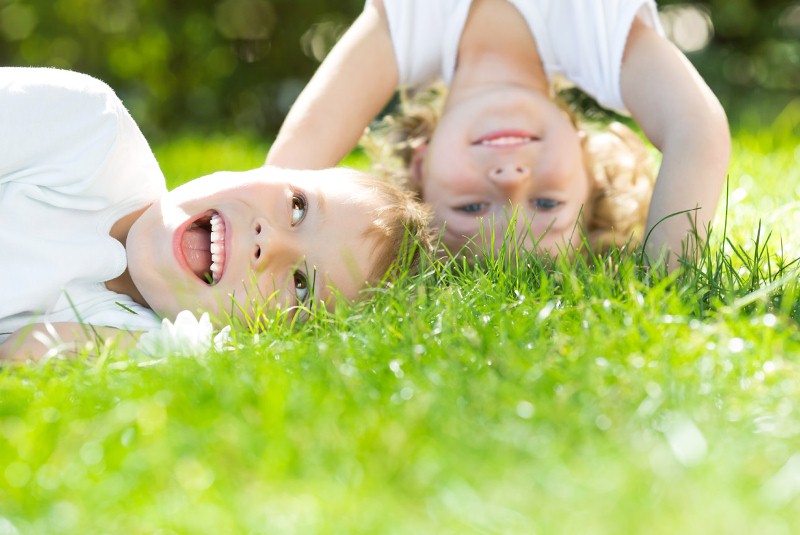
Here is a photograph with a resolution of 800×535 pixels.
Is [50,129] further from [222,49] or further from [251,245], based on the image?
[222,49]

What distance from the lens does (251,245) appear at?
6.48ft

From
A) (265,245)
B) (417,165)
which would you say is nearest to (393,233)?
(265,245)

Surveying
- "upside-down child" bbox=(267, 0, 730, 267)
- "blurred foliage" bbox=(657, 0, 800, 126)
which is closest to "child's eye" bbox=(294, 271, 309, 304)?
"upside-down child" bbox=(267, 0, 730, 267)

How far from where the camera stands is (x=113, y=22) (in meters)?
6.70

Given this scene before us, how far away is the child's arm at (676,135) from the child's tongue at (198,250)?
100cm

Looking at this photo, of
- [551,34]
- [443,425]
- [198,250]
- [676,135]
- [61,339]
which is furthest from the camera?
[551,34]

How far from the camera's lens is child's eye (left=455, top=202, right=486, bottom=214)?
2.57 m

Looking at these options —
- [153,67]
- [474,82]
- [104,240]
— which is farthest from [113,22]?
[104,240]

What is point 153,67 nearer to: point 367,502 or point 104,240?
point 104,240

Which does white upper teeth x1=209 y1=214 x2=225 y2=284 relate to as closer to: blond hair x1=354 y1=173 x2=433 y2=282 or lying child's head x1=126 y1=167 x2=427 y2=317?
lying child's head x1=126 y1=167 x2=427 y2=317

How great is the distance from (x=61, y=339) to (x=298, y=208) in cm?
56

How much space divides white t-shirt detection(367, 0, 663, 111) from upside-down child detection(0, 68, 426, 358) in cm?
89

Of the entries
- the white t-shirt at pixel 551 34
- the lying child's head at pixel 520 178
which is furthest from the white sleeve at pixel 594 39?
the lying child's head at pixel 520 178

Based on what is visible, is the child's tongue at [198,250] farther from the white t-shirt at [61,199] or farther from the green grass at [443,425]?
the green grass at [443,425]
